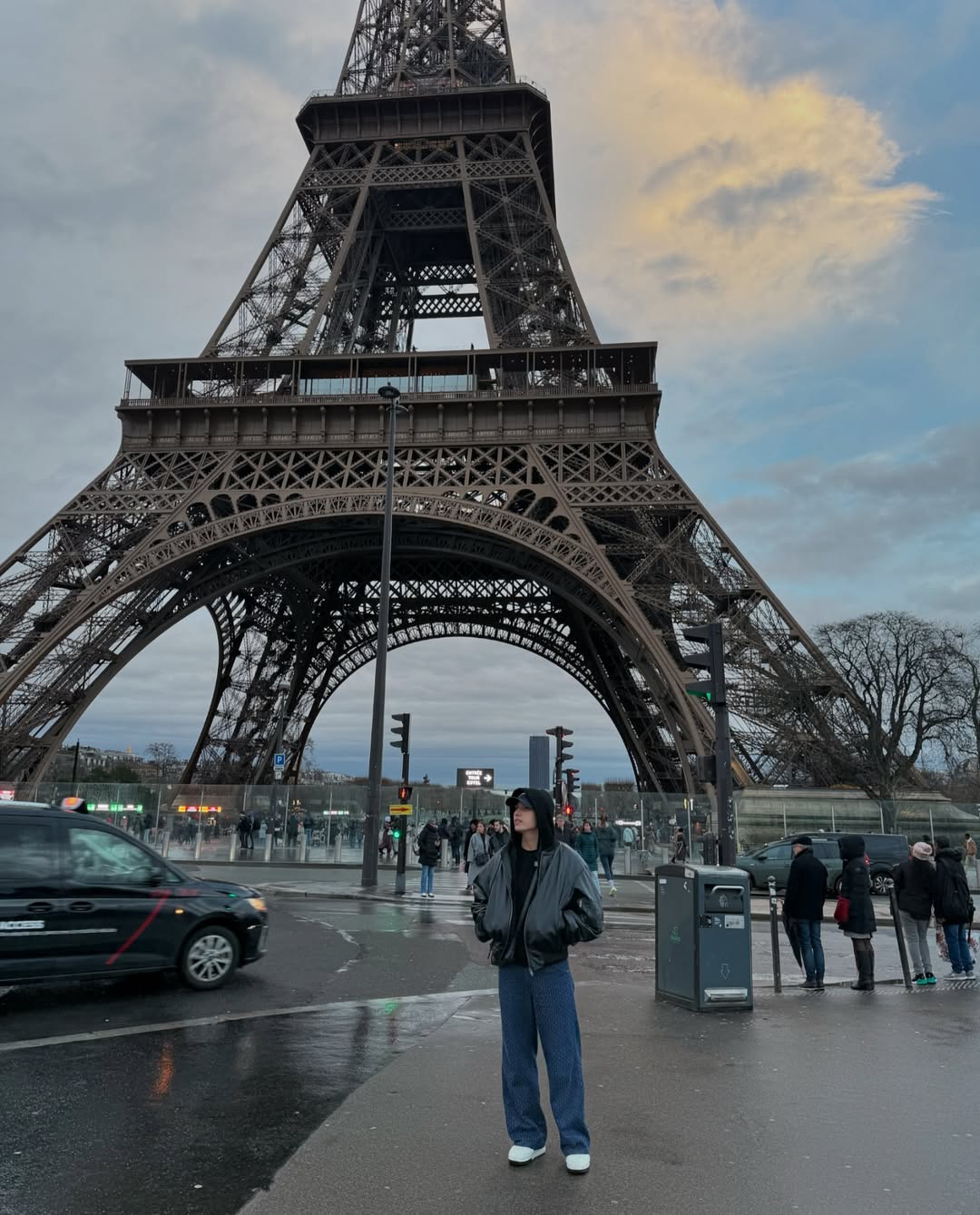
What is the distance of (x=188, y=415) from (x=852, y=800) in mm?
24888

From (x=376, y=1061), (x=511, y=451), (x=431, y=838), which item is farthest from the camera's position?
(x=511, y=451)

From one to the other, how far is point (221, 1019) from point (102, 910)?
1.46 meters

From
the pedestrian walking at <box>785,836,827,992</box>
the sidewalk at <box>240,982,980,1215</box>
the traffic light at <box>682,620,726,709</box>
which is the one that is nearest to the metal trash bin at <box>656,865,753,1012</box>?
the sidewalk at <box>240,982,980,1215</box>

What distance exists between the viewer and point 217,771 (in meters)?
43.7

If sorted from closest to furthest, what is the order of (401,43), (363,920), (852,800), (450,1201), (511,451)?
(450,1201), (363,920), (852,800), (511,451), (401,43)

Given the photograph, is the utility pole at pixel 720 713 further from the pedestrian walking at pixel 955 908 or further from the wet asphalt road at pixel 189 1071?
the wet asphalt road at pixel 189 1071

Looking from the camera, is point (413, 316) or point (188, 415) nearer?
point (188, 415)

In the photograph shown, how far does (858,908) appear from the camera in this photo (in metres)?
9.42

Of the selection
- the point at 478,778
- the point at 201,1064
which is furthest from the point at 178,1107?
the point at 478,778

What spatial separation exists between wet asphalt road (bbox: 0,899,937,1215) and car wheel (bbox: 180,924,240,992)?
0.49 feet

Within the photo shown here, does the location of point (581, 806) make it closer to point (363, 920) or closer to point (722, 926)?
point (363, 920)

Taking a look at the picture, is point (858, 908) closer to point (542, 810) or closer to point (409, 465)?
point (542, 810)

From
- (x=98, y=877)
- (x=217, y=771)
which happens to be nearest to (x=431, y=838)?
(x=98, y=877)

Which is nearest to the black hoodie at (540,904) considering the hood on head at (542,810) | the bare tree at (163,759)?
the hood on head at (542,810)
